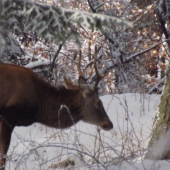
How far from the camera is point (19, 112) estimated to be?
5254 millimetres

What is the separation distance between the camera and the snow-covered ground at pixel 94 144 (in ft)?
12.5

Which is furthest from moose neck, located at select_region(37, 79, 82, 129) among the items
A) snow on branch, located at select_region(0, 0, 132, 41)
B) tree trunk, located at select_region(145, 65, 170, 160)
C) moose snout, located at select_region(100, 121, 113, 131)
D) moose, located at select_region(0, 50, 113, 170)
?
snow on branch, located at select_region(0, 0, 132, 41)

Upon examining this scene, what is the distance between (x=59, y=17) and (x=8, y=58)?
22.0 feet

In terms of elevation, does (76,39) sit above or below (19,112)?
above

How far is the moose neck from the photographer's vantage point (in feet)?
18.6

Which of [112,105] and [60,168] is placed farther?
[112,105]

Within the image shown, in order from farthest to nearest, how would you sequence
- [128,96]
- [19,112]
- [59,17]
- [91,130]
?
[128,96], [91,130], [19,112], [59,17]

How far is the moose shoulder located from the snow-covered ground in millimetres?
224

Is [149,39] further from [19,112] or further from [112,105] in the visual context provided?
[19,112]

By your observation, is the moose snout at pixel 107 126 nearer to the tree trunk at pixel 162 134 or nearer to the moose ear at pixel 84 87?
the moose ear at pixel 84 87

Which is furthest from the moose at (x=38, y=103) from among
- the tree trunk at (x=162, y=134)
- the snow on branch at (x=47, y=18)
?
the snow on branch at (x=47, y=18)

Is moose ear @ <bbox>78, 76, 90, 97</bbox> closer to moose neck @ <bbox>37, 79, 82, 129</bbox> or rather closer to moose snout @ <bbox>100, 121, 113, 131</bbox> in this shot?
moose neck @ <bbox>37, 79, 82, 129</bbox>

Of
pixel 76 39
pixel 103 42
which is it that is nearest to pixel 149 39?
pixel 103 42

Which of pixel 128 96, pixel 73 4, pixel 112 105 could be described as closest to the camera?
pixel 112 105
